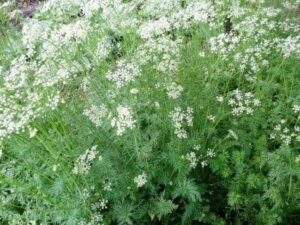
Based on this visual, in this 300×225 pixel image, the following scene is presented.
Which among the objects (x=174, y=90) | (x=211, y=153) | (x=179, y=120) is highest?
(x=174, y=90)

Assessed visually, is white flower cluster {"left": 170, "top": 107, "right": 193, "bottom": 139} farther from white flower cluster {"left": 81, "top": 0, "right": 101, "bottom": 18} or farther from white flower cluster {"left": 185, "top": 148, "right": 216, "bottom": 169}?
white flower cluster {"left": 81, "top": 0, "right": 101, "bottom": 18}

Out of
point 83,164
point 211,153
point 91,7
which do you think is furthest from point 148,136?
point 91,7

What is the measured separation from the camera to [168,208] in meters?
3.58

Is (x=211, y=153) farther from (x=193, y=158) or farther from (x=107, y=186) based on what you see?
(x=107, y=186)

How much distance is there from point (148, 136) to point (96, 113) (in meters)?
0.55

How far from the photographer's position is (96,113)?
3691 mm

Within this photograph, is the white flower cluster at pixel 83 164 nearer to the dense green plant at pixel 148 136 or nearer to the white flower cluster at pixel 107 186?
the dense green plant at pixel 148 136

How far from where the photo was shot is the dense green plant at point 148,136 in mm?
3553

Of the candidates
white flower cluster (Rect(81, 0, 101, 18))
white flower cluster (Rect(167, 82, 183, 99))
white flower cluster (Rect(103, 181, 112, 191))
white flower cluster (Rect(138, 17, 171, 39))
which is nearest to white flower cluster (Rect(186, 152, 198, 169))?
white flower cluster (Rect(167, 82, 183, 99))

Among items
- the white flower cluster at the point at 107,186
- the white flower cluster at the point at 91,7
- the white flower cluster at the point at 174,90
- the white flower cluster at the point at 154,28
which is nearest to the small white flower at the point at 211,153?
the white flower cluster at the point at 174,90

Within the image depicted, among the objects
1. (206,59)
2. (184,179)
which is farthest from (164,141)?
(206,59)

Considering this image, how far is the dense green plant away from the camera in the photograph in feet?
11.7

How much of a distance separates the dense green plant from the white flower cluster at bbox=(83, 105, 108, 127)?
2 cm

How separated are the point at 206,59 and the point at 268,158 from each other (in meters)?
1.16
